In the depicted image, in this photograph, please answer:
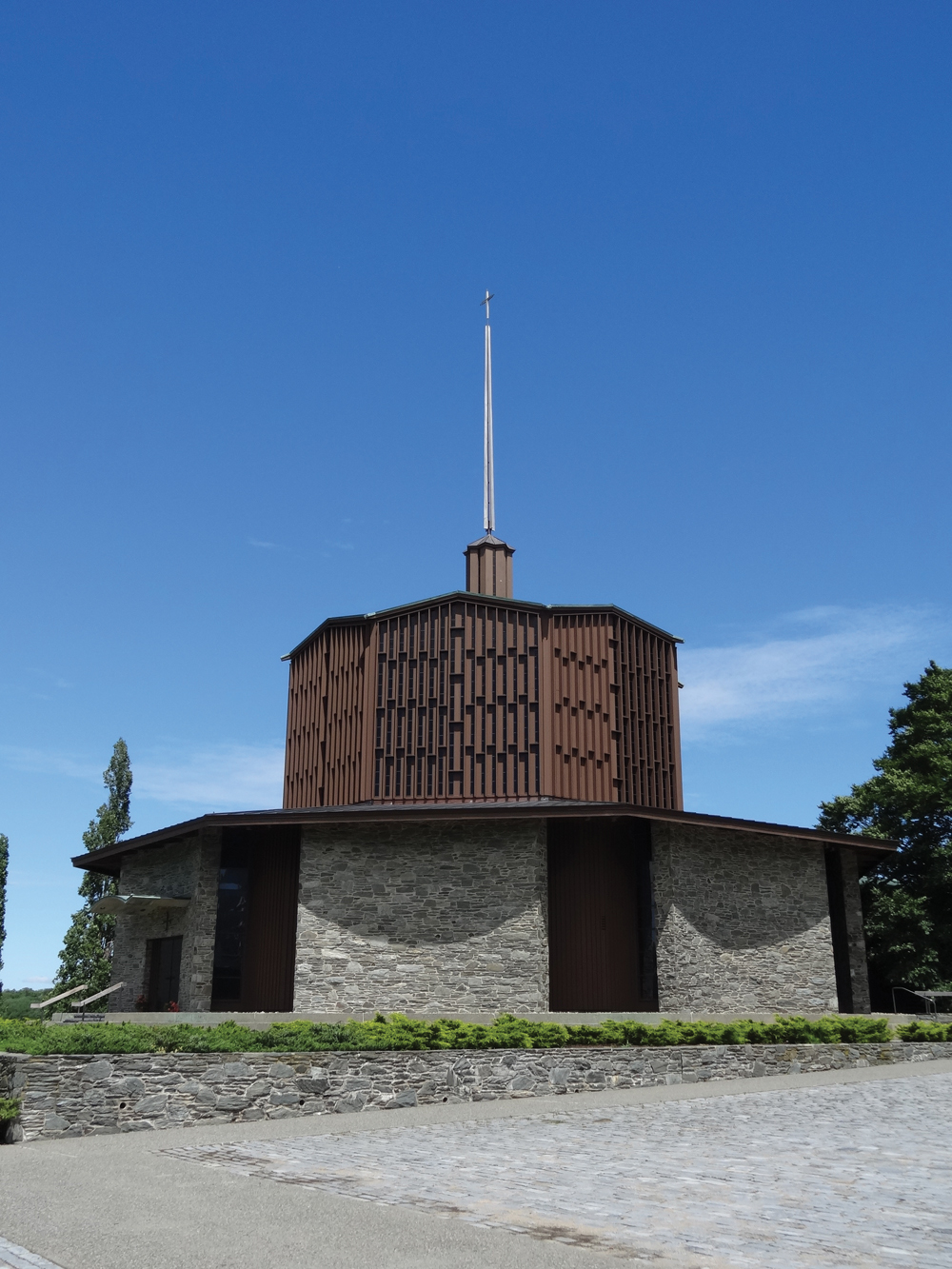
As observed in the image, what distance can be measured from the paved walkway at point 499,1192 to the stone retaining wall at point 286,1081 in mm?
418

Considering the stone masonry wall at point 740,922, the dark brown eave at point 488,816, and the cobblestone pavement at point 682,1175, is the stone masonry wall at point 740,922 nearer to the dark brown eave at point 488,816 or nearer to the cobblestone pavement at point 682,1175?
the dark brown eave at point 488,816

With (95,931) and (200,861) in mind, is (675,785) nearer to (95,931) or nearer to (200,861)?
(200,861)

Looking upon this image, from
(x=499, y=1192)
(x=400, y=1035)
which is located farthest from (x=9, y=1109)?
(x=499, y=1192)

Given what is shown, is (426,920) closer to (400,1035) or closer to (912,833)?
(400,1035)

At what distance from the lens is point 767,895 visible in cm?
2658

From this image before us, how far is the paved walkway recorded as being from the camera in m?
6.60

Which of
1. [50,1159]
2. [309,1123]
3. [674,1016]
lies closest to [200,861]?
[674,1016]

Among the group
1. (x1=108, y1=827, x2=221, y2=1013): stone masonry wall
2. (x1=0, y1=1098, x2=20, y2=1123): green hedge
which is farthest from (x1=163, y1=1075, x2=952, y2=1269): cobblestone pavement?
(x1=108, y1=827, x2=221, y2=1013): stone masonry wall

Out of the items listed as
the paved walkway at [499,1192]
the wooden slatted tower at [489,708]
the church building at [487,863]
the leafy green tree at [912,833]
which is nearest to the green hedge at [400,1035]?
the paved walkway at [499,1192]

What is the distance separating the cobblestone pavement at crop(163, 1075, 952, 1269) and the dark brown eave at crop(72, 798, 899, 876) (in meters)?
9.91

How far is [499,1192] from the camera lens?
27.8 ft

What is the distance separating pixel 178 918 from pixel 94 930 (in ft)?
62.7

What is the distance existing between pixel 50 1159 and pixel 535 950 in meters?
14.3

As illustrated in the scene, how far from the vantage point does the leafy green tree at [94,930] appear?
42.9 m
